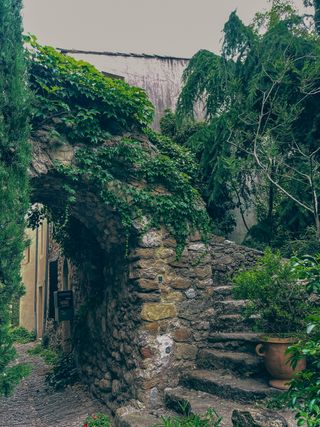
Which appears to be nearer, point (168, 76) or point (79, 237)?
point (79, 237)

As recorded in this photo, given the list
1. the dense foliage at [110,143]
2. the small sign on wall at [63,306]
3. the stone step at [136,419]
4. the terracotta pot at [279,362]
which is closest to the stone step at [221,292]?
the dense foliage at [110,143]

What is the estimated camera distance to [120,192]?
14.8ft

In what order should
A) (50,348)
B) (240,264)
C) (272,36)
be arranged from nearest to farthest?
1. (240,264)
2. (272,36)
3. (50,348)

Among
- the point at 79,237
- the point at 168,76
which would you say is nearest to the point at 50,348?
the point at 79,237

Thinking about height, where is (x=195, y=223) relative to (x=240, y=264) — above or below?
above

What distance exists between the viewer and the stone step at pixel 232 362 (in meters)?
3.85

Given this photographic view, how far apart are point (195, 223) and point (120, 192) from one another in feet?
3.41

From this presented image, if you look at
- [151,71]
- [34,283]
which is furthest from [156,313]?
[34,283]

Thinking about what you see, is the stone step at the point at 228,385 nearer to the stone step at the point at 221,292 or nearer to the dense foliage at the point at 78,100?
the stone step at the point at 221,292

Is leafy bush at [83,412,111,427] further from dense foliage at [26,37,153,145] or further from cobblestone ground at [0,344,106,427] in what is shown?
dense foliage at [26,37,153,145]

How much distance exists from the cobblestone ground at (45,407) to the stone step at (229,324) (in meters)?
1.78

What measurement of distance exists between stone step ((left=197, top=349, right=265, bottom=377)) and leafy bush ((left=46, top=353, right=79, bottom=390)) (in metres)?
2.79

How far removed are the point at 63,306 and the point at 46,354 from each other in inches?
105

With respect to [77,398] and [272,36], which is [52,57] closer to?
[272,36]
